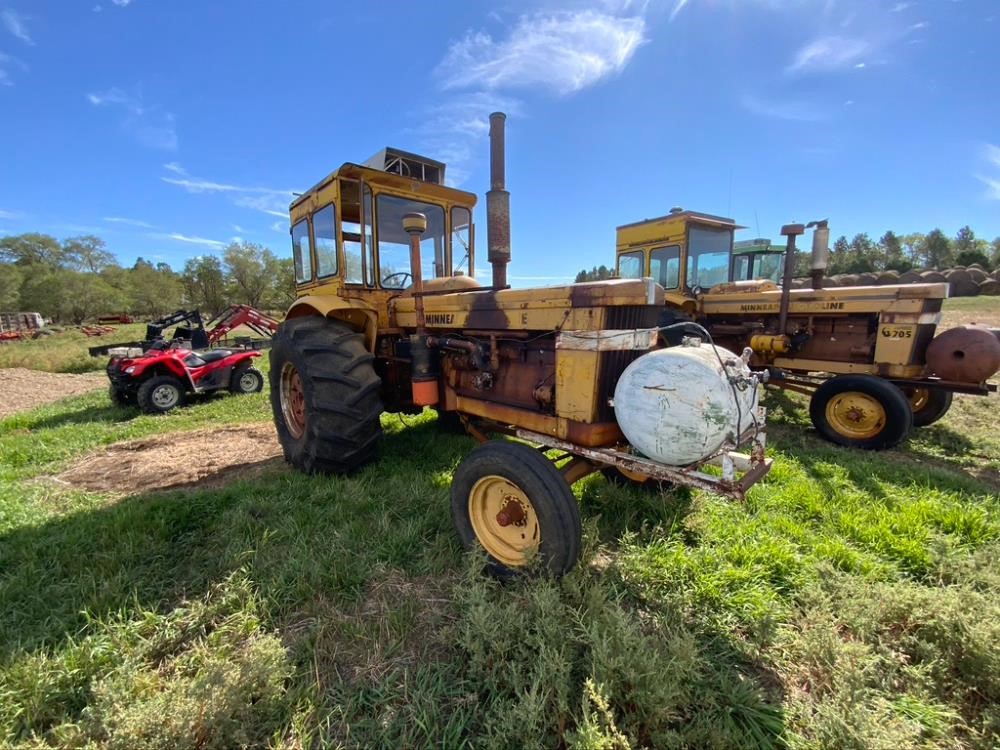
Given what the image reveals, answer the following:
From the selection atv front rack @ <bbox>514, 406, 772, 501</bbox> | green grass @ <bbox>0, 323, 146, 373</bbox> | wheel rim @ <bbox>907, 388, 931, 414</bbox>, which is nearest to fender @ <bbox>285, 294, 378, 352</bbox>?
atv front rack @ <bbox>514, 406, 772, 501</bbox>

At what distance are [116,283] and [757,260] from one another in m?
56.6

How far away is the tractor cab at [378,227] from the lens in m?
4.03

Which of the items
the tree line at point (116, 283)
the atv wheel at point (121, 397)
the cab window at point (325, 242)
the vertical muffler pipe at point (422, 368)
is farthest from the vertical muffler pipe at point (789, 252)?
the tree line at point (116, 283)

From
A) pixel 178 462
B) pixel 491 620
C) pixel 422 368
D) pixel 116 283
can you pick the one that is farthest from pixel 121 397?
pixel 116 283

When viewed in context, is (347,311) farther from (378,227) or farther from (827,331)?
→ (827,331)

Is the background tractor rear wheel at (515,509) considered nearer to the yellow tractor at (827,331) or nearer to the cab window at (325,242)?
the yellow tractor at (827,331)

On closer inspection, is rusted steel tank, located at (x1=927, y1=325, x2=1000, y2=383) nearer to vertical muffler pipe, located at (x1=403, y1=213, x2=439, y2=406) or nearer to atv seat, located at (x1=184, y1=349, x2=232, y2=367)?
vertical muffler pipe, located at (x1=403, y1=213, x2=439, y2=406)

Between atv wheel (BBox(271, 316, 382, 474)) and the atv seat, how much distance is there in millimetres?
5365

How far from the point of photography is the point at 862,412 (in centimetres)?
485

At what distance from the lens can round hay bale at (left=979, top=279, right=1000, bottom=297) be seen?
2448cm

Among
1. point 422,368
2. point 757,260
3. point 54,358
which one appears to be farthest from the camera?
point 54,358

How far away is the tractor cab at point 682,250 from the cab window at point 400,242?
3165 mm

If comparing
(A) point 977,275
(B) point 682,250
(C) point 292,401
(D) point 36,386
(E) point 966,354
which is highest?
(A) point 977,275

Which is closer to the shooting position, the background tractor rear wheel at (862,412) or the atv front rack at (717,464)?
the atv front rack at (717,464)
